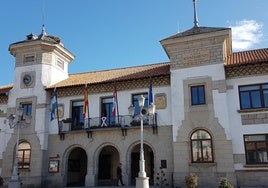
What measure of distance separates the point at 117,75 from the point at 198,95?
6.86 meters

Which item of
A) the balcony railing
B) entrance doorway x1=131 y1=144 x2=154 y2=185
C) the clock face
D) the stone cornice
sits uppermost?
the clock face

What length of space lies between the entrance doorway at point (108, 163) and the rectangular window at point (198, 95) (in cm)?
820

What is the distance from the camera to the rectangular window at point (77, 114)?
23.2 metres

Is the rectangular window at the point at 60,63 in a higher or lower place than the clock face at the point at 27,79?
higher

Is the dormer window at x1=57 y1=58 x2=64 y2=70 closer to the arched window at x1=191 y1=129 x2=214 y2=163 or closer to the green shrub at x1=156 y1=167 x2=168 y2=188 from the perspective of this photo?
the green shrub at x1=156 y1=167 x2=168 y2=188

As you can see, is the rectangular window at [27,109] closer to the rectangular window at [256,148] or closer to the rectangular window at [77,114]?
the rectangular window at [77,114]

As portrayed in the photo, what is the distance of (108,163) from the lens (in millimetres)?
25109

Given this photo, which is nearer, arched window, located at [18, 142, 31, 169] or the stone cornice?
the stone cornice

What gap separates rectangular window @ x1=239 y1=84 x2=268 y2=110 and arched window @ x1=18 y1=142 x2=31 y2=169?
15477 mm

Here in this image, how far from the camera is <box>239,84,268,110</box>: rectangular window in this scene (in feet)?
62.3

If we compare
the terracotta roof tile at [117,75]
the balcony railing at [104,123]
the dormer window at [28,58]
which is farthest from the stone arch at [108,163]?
the dormer window at [28,58]

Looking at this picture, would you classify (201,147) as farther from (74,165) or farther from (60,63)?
(60,63)

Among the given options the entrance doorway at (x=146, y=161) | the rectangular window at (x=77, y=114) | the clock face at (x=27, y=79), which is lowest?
the entrance doorway at (x=146, y=161)

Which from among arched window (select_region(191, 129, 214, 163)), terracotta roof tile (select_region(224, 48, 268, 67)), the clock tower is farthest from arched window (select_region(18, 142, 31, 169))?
terracotta roof tile (select_region(224, 48, 268, 67))
